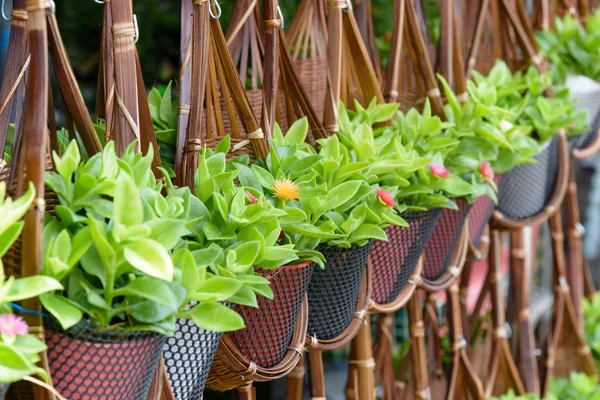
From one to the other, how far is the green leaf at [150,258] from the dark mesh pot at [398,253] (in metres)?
0.41

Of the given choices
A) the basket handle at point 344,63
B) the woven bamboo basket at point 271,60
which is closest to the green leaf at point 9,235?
the woven bamboo basket at point 271,60

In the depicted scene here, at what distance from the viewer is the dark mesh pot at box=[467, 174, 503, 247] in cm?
104

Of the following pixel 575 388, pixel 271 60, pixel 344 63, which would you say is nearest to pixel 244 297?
pixel 271 60

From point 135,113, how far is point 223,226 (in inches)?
4.7

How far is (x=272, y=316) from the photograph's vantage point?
0.67m

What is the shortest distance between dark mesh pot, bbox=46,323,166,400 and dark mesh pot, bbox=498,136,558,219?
759mm

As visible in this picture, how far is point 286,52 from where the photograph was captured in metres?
0.77

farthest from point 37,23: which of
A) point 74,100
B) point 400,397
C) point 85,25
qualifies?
Result: point 85,25

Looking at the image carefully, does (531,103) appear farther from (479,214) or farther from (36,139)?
(36,139)

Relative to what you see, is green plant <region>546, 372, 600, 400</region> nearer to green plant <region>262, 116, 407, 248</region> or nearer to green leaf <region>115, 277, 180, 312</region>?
green plant <region>262, 116, 407, 248</region>

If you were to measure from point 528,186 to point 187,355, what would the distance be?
0.77m

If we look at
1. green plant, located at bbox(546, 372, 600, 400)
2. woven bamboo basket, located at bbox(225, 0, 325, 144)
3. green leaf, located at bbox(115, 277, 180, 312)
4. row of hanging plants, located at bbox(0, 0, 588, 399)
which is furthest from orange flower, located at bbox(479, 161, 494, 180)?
green plant, located at bbox(546, 372, 600, 400)

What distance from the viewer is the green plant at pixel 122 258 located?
471 mm

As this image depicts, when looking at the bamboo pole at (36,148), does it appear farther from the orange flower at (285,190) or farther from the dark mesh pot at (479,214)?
the dark mesh pot at (479,214)
